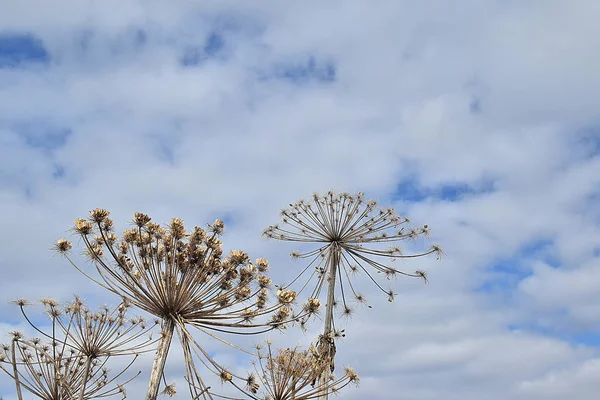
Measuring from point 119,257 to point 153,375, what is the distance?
283cm

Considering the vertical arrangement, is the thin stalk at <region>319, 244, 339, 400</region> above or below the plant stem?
above

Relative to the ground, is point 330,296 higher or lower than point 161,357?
higher

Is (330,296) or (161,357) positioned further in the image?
(330,296)

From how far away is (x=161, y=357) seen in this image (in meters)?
14.0

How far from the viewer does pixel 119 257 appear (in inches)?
581

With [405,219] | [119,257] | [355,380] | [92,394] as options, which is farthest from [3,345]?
[405,219]

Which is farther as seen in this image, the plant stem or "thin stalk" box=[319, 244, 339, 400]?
"thin stalk" box=[319, 244, 339, 400]

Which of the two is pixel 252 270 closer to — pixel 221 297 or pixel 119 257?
pixel 221 297

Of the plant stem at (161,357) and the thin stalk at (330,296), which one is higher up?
the thin stalk at (330,296)

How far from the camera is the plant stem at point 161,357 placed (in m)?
13.6

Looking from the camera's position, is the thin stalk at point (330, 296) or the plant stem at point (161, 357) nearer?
the plant stem at point (161, 357)

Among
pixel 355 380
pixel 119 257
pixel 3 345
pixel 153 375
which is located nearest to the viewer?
pixel 153 375

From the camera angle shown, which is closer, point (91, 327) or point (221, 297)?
point (221, 297)

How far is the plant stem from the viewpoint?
13591 mm
